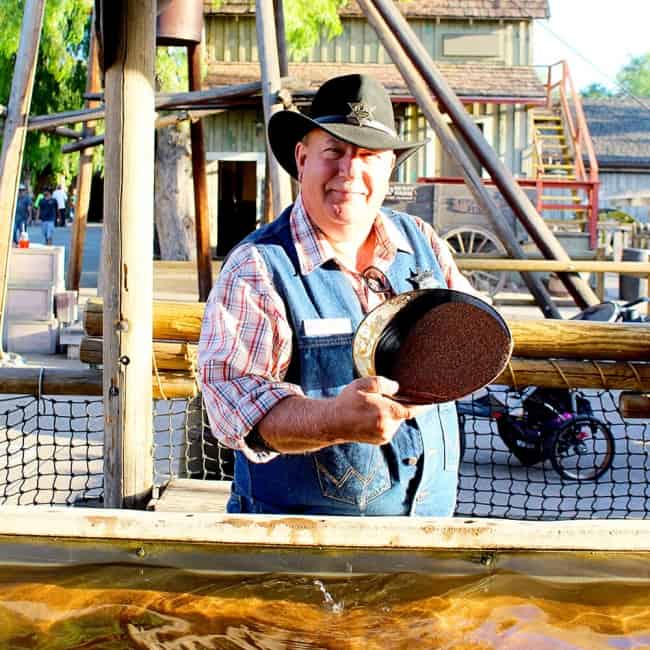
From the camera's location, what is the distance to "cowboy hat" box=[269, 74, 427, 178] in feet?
9.16

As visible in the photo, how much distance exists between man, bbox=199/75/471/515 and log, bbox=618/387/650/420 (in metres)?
1.79

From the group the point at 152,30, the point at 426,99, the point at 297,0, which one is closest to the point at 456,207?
→ the point at 297,0

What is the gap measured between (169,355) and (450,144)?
376 cm

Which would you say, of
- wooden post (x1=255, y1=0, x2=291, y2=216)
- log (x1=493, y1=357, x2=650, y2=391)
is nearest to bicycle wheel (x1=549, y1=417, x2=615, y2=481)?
wooden post (x1=255, y1=0, x2=291, y2=216)

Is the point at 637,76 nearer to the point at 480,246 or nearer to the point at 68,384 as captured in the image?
the point at 480,246

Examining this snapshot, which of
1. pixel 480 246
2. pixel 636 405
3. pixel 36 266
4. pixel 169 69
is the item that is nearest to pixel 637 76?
pixel 480 246

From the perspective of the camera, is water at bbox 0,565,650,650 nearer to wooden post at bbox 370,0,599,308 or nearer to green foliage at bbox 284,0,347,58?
wooden post at bbox 370,0,599,308

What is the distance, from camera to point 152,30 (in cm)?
371

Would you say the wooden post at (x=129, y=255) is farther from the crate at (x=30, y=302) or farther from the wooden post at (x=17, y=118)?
the crate at (x=30, y=302)

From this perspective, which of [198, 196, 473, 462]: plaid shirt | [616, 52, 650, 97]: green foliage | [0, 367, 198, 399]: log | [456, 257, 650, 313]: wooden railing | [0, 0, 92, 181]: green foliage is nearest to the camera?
[198, 196, 473, 462]: plaid shirt

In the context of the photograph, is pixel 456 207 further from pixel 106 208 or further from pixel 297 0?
pixel 106 208

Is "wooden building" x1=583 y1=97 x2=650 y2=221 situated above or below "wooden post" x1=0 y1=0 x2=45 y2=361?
above

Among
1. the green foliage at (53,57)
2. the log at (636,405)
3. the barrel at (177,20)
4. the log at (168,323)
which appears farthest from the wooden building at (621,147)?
the log at (168,323)

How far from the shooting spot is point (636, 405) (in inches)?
181
